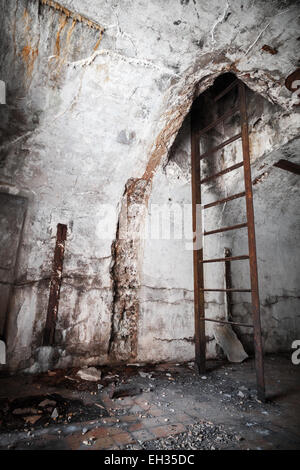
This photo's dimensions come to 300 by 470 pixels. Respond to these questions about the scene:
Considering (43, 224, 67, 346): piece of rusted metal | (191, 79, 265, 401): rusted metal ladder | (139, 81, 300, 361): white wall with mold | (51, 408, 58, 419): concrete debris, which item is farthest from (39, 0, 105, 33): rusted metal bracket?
(51, 408, 58, 419): concrete debris

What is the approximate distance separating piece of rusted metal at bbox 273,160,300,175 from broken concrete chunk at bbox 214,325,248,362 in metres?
2.46

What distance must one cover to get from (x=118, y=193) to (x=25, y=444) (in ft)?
8.60

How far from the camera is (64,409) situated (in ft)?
6.53

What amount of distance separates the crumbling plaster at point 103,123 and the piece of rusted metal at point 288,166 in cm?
50

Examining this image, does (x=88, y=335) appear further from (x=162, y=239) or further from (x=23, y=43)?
(x=23, y=43)

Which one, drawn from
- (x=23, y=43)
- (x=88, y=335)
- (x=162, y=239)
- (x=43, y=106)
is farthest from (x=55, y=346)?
(x=23, y=43)

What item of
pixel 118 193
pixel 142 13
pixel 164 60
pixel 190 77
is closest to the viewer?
pixel 142 13

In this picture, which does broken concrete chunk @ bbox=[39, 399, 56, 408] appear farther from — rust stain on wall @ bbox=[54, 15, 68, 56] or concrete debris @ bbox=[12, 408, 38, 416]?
rust stain on wall @ bbox=[54, 15, 68, 56]

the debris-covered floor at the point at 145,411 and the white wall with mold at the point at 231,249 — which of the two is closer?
the debris-covered floor at the point at 145,411

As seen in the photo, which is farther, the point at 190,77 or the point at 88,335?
the point at 88,335

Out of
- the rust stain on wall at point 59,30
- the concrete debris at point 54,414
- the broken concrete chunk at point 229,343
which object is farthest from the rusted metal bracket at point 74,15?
the broken concrete chunk at point 229,343

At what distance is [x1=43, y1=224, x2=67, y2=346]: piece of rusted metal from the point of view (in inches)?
112

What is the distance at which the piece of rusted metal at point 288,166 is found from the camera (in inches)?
138

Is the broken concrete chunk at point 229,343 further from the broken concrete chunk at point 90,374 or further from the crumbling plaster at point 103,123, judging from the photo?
the broken concrete chunk at point 90,374
